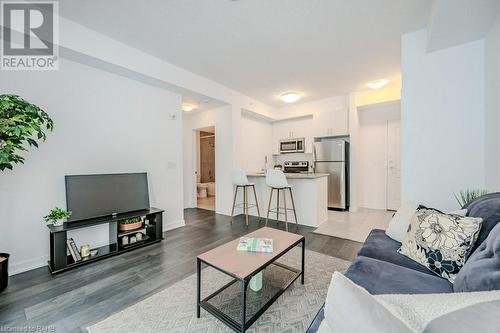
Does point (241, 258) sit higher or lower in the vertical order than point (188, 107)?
lower

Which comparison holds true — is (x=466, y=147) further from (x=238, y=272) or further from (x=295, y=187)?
(x=238, y=272)

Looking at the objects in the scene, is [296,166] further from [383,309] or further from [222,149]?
[383,309]

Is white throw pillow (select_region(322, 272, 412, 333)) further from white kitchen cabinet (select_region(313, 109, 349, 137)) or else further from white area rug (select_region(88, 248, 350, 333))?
white kitchen cabinet (select_region(313, 109, 349, 137))

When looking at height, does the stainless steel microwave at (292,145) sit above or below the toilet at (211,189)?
above

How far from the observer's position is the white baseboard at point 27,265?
2.22 m

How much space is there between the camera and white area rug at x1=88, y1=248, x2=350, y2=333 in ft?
4.83

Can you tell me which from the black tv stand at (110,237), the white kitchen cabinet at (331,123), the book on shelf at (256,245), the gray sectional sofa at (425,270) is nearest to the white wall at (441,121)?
Result: the gray sectional sofa at (425,270)

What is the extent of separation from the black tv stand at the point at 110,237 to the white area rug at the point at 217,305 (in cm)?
119

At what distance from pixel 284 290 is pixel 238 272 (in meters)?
0.61

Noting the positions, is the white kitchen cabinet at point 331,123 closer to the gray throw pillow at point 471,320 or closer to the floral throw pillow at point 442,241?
the floral throw pillow at point 442,241

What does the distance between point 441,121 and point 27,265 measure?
5.02 m

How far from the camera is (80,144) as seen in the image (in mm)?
2725

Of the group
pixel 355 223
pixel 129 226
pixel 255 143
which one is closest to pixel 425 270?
pixel 355 223

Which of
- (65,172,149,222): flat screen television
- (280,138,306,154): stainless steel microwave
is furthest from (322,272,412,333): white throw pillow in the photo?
(280,138,306,154): stainless steel microwave
